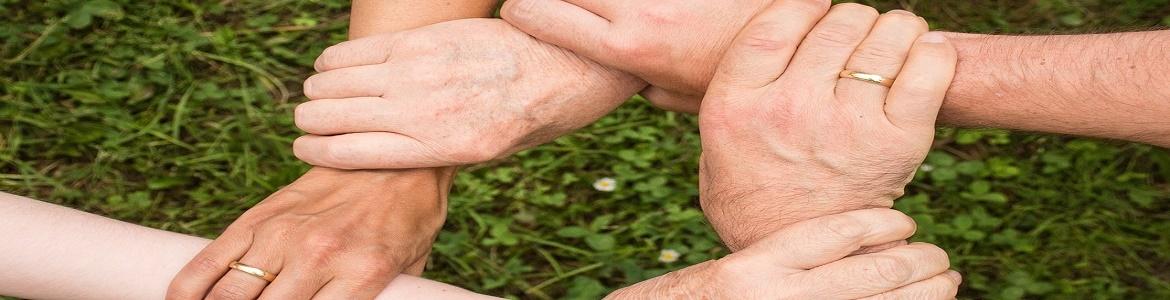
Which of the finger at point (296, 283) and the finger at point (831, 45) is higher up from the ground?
the finger at point (831, 45)

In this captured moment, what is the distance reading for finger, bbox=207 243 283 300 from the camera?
6.36 ft

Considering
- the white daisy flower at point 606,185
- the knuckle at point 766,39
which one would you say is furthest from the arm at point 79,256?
the white daisy flower at point 606,185

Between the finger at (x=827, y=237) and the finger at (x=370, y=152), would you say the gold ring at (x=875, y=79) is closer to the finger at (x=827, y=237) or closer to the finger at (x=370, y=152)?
the finger at (x=827, y=237)

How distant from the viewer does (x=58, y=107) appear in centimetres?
306

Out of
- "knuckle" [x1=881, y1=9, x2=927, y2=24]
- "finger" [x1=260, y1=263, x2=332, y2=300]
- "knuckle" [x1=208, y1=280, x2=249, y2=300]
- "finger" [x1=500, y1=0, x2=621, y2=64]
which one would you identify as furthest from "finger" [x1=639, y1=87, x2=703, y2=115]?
"knuckle" [x1=208, y1=280, x2=249, y2=300]

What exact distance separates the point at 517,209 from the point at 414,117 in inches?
29.6

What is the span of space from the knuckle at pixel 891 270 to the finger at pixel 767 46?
0.35 meters

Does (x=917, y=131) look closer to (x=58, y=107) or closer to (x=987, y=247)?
(x=987, y=247)

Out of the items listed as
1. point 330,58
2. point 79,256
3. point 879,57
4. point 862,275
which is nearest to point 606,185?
point 330,58

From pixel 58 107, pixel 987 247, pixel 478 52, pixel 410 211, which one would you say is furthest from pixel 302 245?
pixel 987 247

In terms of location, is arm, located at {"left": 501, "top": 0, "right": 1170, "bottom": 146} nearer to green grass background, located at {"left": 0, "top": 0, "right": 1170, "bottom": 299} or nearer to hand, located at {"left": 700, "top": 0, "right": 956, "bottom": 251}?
hand, located at {"left": 700, "top": 0, "right": 956, "bottom": 251}

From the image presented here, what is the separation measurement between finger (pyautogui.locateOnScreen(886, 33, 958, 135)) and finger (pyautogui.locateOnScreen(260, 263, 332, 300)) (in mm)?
964

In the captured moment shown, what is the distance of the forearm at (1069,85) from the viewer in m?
1.82

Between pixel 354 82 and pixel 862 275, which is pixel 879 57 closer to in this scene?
pixel 862 275
